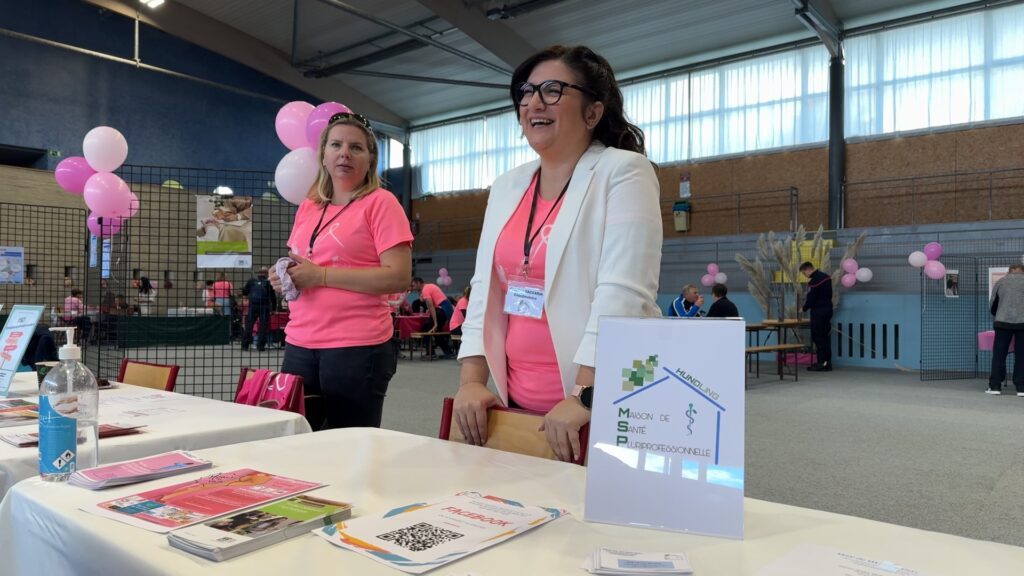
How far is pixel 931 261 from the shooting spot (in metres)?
9.04

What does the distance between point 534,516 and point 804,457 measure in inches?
146

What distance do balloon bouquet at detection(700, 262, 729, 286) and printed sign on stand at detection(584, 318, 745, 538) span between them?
1070cm

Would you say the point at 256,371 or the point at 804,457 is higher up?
the point at 256,371

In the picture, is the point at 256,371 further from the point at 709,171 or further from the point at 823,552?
the point at 709,171

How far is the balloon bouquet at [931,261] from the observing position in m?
8.93

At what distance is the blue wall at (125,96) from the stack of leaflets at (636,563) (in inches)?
549

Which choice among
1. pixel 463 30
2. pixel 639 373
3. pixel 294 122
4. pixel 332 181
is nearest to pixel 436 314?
pixel 463 30

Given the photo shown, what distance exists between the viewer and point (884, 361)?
9.99 m

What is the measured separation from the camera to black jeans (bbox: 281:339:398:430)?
2043 millimetres


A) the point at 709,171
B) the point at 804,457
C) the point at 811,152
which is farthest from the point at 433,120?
the point at 804,457

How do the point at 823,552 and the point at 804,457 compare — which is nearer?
the point at 823,552

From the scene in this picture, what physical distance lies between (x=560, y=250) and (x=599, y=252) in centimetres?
8

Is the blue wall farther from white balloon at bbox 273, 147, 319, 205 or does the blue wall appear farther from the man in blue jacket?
white balloon at bbox 273, 147, 319, 205

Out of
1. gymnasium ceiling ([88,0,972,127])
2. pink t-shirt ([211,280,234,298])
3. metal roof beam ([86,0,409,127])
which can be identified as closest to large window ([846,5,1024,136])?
gymnasium ceiling ([88,0,972,127])
